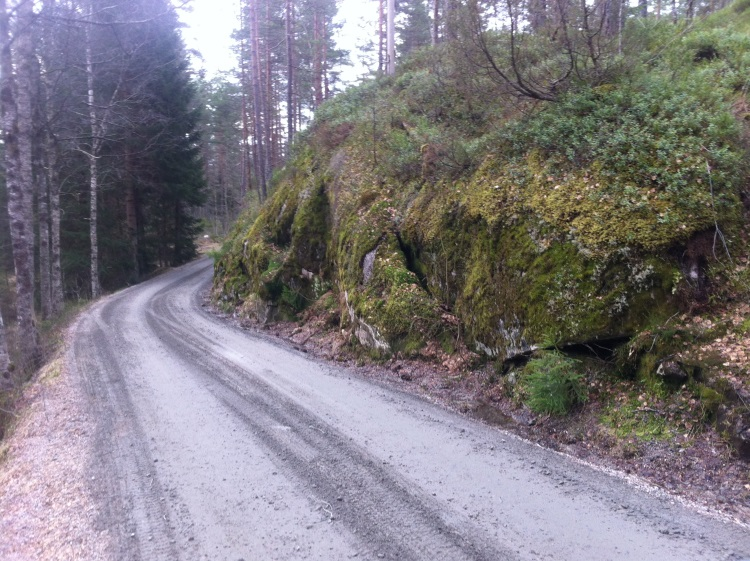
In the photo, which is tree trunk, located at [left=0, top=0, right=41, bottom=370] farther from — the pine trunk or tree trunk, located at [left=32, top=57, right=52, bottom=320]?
tree trunk, located at [left=32, top=57, right=52, bottom=320]

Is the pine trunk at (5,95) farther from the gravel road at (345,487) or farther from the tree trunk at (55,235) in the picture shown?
the tree trunk at (55,235)

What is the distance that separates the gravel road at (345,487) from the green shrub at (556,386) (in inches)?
28.3

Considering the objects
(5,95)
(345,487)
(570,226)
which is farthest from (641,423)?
(5,95)

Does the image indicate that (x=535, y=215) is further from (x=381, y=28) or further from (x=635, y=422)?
(x=381, y=28)

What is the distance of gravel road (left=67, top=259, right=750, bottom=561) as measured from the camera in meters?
3.79

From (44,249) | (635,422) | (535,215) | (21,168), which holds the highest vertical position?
(21,168)

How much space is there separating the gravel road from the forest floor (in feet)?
1.08

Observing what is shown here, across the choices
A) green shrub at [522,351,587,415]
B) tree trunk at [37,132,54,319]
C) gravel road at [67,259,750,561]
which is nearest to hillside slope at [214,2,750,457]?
green shrub at [522,351,587,415]

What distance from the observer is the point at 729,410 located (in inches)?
194

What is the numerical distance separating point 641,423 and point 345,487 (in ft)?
11.1

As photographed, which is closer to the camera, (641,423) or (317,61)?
(641,423)

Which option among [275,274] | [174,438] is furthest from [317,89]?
[174,438]

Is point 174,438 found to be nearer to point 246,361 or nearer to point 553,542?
point 246,361

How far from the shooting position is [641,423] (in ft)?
18.1
